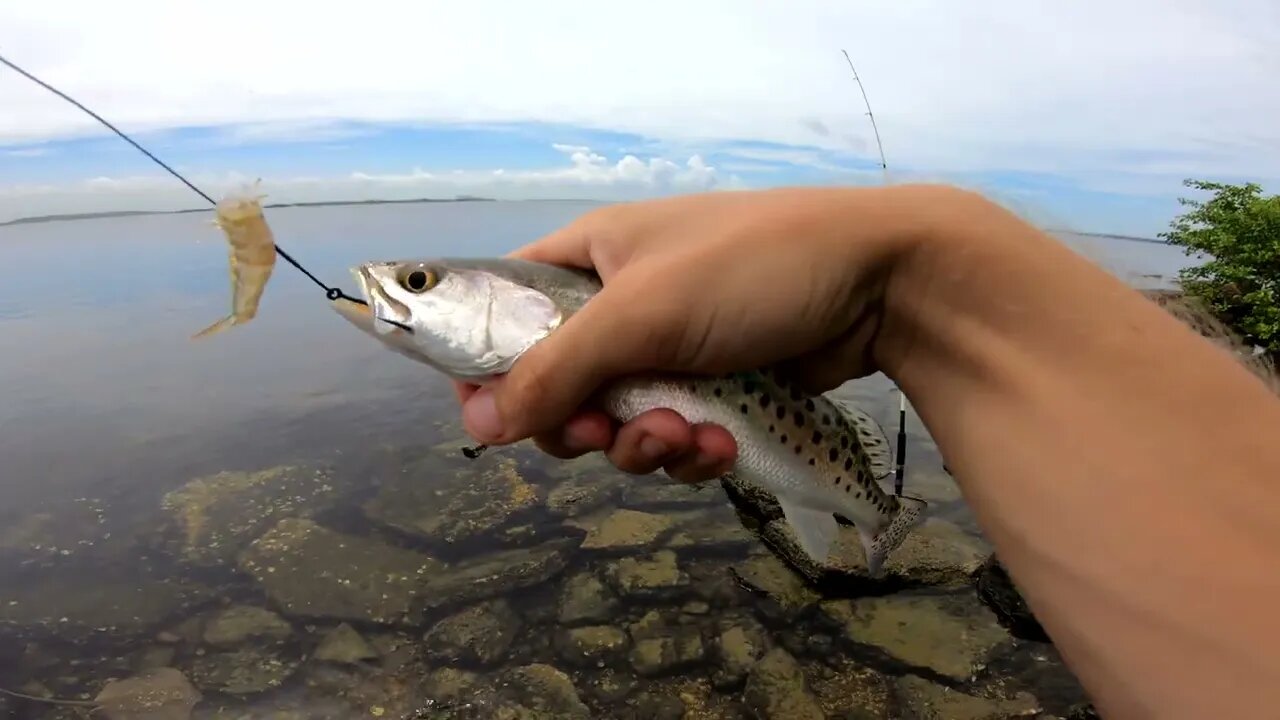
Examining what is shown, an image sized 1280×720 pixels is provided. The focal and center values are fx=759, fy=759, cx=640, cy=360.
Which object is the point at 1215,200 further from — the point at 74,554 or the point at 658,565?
the point at 74,554

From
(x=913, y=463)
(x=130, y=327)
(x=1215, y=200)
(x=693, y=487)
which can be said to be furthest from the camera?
(x=130, y=327)

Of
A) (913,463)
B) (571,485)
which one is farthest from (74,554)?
(913,463)

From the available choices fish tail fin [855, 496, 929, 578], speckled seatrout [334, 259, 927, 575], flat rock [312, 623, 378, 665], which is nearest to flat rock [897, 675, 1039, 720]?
fish tail fin [855, 496, 929, 578]

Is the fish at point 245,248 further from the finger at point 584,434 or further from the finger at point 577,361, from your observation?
the finger at point 584,434

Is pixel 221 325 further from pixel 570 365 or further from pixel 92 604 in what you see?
pixel 92 604

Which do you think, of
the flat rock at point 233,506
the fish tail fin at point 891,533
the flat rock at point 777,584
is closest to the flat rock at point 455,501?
the flat rock at point 233,506

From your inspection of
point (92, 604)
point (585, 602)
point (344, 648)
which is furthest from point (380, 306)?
point (92, 604)

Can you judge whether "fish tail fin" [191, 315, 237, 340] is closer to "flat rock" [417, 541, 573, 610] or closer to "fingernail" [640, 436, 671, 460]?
"fingernail" [640, 436, 671, 460]
